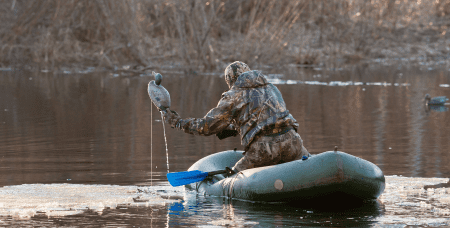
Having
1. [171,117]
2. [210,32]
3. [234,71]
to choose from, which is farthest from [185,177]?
[210,32]

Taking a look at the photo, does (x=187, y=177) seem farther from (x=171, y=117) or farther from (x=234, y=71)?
(x=234, y=71)

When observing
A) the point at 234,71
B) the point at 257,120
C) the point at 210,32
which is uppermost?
the point at 210,32

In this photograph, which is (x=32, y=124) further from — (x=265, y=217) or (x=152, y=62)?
(x=152, y=62)

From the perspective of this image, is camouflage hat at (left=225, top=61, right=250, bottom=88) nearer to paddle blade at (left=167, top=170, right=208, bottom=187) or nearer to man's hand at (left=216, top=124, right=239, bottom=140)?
man's hand at (left=216, top=124, right=239, bottom=140)

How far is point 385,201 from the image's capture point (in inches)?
292

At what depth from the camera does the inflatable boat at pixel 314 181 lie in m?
6.96

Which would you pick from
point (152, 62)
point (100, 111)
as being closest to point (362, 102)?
point (100, 111)

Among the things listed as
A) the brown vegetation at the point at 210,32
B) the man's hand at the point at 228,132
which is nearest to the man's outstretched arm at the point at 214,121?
the man's hand at the point at 228,132

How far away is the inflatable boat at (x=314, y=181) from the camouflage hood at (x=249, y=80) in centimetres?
82

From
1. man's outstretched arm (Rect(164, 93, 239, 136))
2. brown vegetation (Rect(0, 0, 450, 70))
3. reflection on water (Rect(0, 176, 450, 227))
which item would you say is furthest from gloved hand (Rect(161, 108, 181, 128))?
brown vegetation (Rect(0, 0, 450, 70))

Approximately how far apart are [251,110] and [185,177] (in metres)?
1.05

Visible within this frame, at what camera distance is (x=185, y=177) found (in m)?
8.08

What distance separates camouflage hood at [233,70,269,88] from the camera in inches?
301

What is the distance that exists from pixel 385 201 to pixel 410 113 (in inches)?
378
